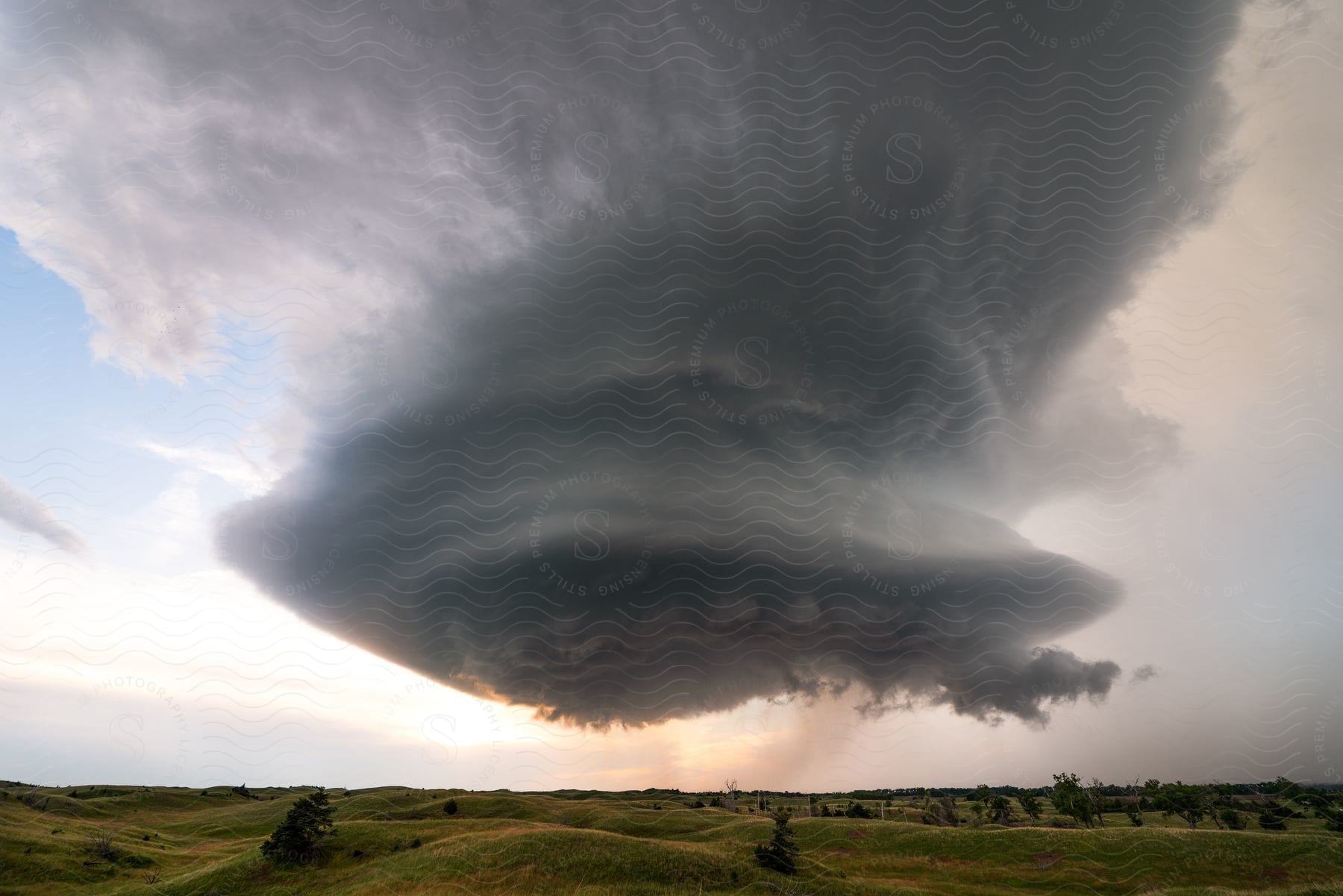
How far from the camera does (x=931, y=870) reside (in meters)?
70.9

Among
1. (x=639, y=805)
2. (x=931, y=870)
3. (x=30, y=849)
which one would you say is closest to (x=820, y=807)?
(x=639, y=805)

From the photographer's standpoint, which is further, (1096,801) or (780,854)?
(1096,801)

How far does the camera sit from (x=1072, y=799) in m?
111

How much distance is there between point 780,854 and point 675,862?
10663mm

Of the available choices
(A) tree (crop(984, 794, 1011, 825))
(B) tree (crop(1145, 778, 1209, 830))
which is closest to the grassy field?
(A) tree (crop(984, 794, 1011, 825))

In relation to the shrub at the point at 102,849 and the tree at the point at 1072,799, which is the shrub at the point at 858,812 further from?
the shrub at the point at 102,849

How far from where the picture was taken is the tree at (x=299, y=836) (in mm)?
67750

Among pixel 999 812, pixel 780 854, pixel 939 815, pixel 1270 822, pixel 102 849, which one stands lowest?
pixel 102 849

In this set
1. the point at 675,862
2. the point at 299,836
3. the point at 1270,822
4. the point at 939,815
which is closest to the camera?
the point at 675,862

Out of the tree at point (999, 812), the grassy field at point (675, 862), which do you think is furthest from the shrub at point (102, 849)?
the tree at point (999, 812)

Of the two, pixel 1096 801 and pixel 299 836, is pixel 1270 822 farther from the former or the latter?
pixel 299 836

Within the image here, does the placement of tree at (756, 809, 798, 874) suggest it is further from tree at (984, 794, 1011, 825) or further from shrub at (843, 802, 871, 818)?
tree at (984, 794, 1011, 825)

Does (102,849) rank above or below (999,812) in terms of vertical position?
below

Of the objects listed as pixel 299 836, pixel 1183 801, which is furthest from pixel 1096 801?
pixel 299 836
